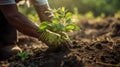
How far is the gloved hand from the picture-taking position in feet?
11.8

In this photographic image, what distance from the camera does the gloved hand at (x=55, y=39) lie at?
3605 millimetres

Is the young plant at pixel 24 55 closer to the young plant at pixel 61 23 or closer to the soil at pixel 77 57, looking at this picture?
the soil at pixel 77 57

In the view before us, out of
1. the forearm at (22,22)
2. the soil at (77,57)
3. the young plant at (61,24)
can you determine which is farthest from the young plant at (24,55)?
the young plant at (61,24)

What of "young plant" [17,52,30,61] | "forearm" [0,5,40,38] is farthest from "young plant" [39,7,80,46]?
"young plant" [17,52,30,61]

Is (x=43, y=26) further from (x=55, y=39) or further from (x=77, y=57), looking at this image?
(x=77, y=57)

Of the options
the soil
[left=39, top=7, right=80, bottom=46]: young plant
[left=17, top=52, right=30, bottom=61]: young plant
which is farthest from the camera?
[left=17, top=52, right=30, bottom=61]: young plant

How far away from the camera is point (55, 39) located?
142 inches

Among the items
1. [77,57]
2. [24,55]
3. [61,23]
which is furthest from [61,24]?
[24,55]

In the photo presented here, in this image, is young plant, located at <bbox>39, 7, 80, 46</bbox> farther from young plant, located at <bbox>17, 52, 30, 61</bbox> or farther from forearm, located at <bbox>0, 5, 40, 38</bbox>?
young plant, located at <bbox>17, 52, 30, 61</bbox>

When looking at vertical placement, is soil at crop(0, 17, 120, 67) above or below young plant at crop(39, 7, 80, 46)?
below

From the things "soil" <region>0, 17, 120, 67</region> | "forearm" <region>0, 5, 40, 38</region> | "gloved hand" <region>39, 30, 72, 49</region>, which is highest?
"forearm" <region>0, 5, 40, 38</region>

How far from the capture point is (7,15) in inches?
150

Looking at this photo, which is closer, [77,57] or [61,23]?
[77,57]

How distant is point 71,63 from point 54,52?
0.39 meters
